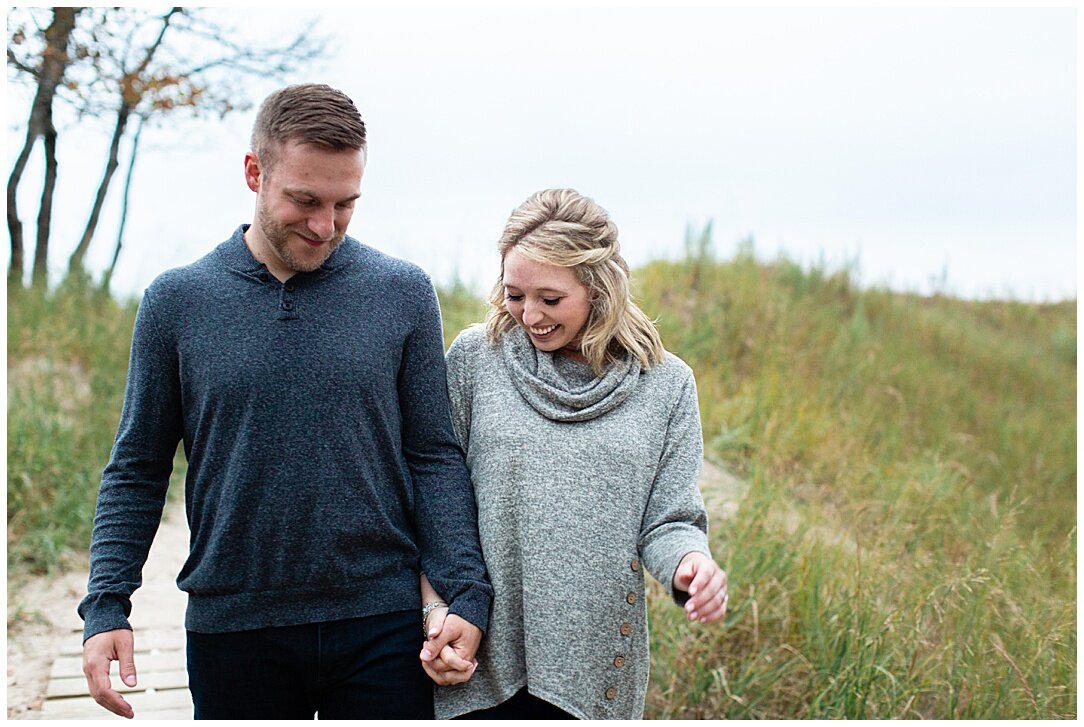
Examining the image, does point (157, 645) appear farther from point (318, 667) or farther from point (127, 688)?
point (318, 667)

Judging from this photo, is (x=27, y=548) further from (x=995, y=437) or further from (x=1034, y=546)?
(x=995, y=437)

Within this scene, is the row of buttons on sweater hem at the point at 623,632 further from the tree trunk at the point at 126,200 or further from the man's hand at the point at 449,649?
the tree trunk at the point at 126,200

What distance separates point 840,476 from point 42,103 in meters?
6.31

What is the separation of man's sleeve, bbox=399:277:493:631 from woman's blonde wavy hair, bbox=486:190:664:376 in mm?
200

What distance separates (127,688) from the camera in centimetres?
399

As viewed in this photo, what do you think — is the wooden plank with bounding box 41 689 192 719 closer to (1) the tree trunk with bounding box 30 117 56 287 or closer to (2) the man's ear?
(2) the man's ear

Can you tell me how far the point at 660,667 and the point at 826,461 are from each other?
274 centimetres

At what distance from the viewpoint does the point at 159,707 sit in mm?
3793

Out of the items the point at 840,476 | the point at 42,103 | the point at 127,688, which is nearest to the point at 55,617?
the point at 127,688

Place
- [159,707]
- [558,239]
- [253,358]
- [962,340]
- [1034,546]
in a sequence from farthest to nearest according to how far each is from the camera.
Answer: [962,340], [1034,546], [159,707], [558,239], [253,358]

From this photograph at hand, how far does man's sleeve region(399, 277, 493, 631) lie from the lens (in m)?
2.13

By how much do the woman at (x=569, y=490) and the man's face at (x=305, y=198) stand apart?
0.37 metres

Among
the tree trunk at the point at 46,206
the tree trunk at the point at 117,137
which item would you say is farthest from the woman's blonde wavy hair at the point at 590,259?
the tree trunk at the point at 46,206

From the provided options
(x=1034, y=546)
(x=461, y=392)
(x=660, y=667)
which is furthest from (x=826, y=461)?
(x=461, y=392)
